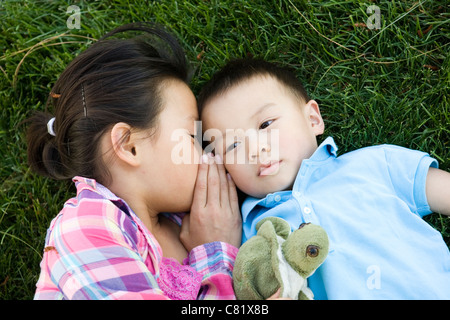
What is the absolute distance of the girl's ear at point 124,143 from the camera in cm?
190

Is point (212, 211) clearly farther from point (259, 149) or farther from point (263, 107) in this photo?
point (263, 107)

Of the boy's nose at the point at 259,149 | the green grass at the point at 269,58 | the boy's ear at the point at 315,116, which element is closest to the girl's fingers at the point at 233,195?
the boy's nose at the point at 259,149

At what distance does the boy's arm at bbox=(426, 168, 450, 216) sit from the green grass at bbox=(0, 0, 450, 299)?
17 centimetres

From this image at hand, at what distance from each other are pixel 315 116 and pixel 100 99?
3.17 feet

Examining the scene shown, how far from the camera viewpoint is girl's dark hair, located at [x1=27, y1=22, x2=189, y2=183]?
194cm

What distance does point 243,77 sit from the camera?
2.13 meters

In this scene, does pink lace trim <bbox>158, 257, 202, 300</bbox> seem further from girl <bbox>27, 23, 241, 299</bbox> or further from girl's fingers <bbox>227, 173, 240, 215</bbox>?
girl's fingers <bbox>227, 173, 240, 215</bbox>

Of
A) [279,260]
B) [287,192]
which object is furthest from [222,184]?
[279,260]

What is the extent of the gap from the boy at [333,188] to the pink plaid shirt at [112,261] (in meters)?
0.30

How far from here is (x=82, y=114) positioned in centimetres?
195
